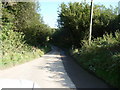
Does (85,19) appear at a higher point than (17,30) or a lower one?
higher

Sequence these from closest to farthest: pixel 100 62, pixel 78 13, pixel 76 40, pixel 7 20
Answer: pixel 100 62
pixel 7 20
pixel 78 13
pixel 76 40

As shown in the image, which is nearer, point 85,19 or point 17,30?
point 17,30

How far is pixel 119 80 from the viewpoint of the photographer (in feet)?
20.6

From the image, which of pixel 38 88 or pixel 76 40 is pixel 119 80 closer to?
pixel 38 88

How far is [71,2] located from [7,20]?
444 inches

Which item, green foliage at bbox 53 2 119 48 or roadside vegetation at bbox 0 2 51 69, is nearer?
roadside vegetation at bbox 0 2 51 69

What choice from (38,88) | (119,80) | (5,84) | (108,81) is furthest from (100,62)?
(5,84)

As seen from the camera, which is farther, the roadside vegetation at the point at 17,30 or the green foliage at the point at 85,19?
the green foliage at the point at 85,19

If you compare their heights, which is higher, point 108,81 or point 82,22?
point 82,22

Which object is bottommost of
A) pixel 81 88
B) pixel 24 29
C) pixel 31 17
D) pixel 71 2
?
pixel 81 88

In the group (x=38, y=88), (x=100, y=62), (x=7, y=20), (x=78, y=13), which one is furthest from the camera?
(x=78, y=13)

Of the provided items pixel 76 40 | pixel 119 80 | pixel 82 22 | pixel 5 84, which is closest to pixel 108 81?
pixel 119 80

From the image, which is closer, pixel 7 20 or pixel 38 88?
pixel 38 88

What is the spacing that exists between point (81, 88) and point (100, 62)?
3.20m
